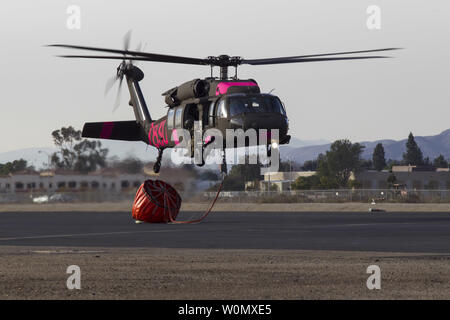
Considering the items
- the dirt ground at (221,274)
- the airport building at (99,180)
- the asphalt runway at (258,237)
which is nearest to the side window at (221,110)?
the asphalt runway at (258,237)

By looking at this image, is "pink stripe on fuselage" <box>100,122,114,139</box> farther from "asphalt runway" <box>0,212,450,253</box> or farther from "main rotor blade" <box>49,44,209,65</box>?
"main rotor blade" <box>49,44,209,65</box>

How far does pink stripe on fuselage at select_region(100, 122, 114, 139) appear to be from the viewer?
45.9 meters

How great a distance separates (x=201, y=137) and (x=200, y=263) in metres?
18.1

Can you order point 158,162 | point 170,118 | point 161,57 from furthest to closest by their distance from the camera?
1. point 158,162
2. point 170,118
3. point 161,57

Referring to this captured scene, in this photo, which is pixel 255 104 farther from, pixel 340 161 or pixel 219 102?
pixel 340 161

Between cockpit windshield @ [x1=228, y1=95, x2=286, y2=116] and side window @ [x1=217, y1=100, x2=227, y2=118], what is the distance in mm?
384

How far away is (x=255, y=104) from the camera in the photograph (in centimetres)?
3569

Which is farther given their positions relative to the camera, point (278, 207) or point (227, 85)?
point (278, 207)

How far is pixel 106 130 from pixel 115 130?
0.77 m

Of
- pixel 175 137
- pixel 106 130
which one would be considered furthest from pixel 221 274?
pixel 106 130

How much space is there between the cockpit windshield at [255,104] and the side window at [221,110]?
0.38 meters

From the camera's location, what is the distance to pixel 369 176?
182m

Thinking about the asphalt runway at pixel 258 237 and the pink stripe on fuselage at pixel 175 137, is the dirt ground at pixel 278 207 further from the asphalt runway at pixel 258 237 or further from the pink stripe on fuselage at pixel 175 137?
the asphalt runway at pixel 258 237
